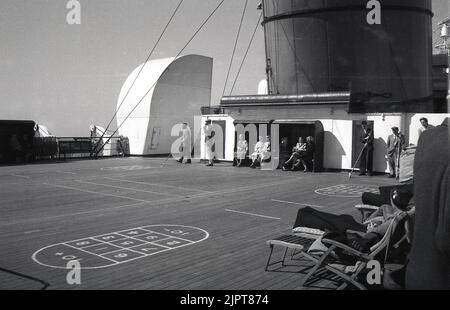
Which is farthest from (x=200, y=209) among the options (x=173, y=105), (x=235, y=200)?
(x=173, y=105)

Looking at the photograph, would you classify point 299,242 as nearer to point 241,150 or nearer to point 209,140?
point 241,150

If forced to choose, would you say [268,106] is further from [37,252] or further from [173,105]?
[37,252]

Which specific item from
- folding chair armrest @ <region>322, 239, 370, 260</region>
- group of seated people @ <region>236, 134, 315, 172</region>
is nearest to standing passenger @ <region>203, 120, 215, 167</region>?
group of seated people @ <region>236, 134, 315, 172</region>

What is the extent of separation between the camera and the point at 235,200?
11.4 metres

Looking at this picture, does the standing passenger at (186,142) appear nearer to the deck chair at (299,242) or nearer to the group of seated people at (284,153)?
the group of seated people at (284,153)

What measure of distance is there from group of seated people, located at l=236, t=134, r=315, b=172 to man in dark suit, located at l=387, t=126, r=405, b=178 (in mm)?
3267

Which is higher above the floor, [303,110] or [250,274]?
[303,110]

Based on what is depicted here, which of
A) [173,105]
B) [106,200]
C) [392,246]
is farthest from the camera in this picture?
[173,105]

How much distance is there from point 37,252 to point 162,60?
24892 mm

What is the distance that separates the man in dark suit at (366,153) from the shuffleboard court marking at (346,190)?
3.33 m

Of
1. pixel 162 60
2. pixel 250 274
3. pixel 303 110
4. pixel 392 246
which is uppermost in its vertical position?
pixel 162 60

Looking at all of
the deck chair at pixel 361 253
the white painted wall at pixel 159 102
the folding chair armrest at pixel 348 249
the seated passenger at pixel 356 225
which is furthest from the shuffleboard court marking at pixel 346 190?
the white painted wall at pixel 159 102
